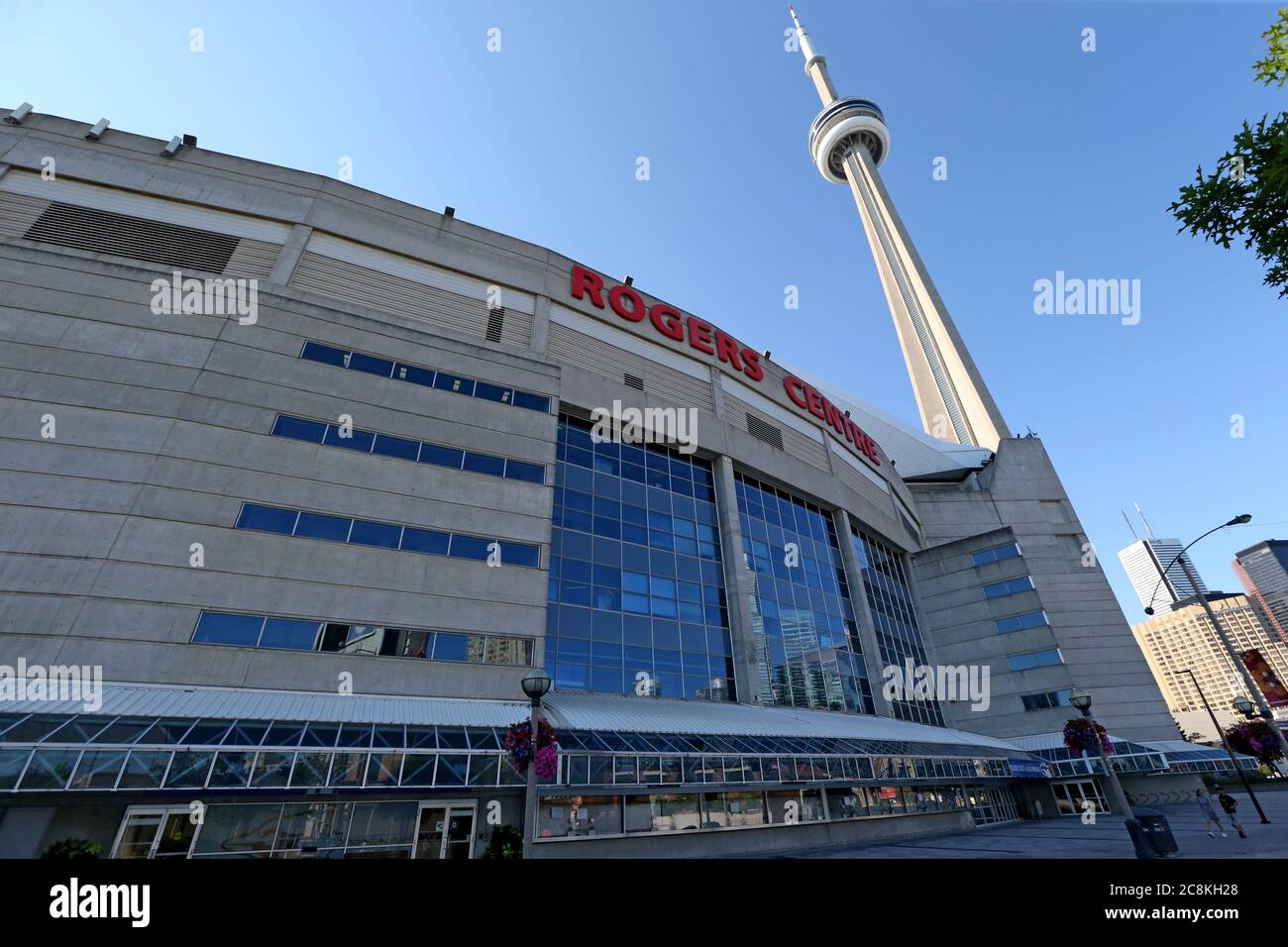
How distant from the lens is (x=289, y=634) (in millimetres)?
19203

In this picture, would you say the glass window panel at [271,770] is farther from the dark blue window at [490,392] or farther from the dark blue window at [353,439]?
the dark blue window at [490,392]

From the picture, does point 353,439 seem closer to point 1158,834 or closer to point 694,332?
point 694,332

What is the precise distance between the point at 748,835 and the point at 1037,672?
31.0m

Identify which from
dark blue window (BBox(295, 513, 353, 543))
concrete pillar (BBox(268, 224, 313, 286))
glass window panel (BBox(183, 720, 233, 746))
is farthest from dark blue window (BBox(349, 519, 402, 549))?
concrete pillar (BBox(268, 224, 313, 286))

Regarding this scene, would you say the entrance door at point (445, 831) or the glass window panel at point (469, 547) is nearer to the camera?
the entrance door at point (445, 831)

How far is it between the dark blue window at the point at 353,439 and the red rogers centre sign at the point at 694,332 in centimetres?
1491

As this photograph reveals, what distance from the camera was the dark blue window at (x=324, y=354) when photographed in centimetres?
2427

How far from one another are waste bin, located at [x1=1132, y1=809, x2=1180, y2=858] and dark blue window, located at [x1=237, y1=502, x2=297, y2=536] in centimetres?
2795

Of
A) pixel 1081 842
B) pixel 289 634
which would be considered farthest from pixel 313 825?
pixel 1081 842

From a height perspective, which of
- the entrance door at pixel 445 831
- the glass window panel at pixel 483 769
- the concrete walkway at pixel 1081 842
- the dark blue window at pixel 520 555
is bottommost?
the concrete walkway at pixel 1081 842

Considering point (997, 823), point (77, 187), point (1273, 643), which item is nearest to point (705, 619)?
point (997, 823)

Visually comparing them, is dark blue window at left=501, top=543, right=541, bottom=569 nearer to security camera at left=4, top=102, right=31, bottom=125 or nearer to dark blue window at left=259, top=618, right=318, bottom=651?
dark blue window at left=259, top=618, right=318, bottom=651

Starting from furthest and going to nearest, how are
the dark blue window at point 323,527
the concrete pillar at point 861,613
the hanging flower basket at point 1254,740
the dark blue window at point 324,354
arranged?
the hanging flower basket at point 1254,740, the concrete pillar at point 861,613, the dark blue window at point 324,354, the dark blue window at point 323,527

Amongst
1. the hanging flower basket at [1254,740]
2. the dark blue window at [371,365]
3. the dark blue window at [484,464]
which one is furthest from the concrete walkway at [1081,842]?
the dark blue window at [371,365]
